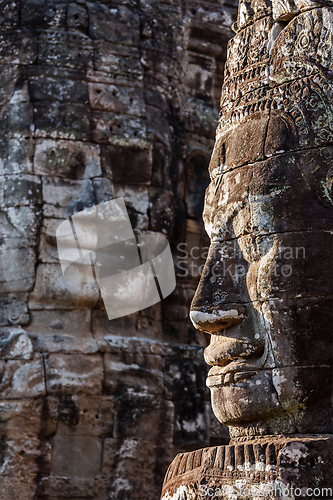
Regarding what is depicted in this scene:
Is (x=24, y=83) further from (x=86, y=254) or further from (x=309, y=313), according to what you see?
(x=309, y=313)

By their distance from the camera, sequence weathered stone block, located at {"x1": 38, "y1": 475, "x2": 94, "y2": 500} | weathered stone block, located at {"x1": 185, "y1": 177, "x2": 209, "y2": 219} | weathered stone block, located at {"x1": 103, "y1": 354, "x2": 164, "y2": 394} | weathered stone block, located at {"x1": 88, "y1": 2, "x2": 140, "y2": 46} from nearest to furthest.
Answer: weathered stone block, located at {"x1": 38, "y1": 475, "x2": 94, "y2": 500}, weathered stone block, located at {"x1": 103, "y1": 354, "x2": 164, "y2": 394}, weathered stone block, located at {"x1": 88, "y1": 2, "x2": 140, "y2": 46}, weathered stone block, located at {"x1": 185, "y1": 177, "x2": 209, "y2": 219}

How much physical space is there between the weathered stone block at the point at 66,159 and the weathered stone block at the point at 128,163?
14cm

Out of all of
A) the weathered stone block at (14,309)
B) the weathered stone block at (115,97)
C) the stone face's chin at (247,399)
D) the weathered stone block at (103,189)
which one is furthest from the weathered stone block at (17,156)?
the stone face's chin at (247,399)

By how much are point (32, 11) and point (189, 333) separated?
12.9 ft

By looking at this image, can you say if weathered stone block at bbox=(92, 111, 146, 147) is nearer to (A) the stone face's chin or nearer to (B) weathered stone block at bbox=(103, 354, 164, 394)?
(B) weathered stone block at bbox=(103, 354, 164, 394)

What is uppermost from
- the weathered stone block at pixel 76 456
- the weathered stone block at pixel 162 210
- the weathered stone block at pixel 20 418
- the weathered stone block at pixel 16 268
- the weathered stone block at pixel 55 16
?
the weathered stone block at pixel 55 16

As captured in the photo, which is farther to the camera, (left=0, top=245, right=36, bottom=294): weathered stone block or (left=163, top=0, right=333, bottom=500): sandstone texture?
(left=0, top=245, right=36, bottom=294): weathered stone block

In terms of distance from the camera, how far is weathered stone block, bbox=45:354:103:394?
7527mm

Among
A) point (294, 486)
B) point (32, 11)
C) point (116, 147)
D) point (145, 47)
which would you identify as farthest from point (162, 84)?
point (294, 486)

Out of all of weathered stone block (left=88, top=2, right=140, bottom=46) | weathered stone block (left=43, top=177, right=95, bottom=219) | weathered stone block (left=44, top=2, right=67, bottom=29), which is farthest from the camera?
weathered stone block (left=88, top=2, right=140, bottom=46)

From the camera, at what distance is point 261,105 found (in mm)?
4289

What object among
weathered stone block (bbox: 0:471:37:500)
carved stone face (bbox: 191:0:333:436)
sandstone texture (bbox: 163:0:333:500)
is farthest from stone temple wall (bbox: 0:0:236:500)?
carved stone face (bbox: 191:0:333:436)

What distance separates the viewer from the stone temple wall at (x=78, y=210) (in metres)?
7.49

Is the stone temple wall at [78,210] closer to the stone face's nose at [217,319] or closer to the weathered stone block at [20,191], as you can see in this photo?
the weathered stone block at [20,191]
